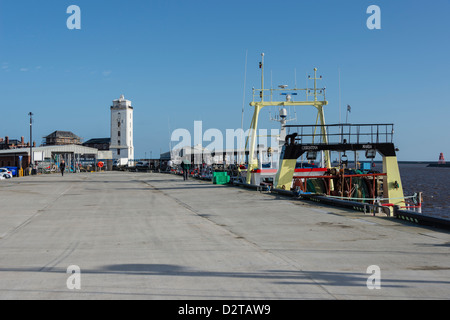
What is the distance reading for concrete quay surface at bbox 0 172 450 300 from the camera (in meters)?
5.20

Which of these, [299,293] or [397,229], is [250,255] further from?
[397,229]

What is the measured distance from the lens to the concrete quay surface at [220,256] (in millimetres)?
5203

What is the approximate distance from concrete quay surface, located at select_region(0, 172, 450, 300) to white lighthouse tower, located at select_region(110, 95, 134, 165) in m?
100

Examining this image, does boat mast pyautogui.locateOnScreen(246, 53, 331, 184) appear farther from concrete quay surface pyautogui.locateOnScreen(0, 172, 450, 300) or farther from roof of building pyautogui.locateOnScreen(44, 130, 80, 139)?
roof of building pyautogui.locateOnScreen(44, 130, 80, 139)

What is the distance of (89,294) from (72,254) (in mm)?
2617

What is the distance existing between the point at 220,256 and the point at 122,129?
10966 centimetres

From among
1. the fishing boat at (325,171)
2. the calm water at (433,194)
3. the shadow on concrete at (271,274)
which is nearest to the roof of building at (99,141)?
the calm water at (433,194)

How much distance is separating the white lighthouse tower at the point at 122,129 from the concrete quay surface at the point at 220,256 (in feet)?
329

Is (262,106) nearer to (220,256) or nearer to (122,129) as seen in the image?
(220,256)

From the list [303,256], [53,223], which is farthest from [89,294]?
[53,223]

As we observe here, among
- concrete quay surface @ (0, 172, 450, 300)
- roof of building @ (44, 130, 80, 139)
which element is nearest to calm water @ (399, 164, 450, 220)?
concrete quay surface @ (0, 172, 450, 300)

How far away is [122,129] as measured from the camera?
371ft
